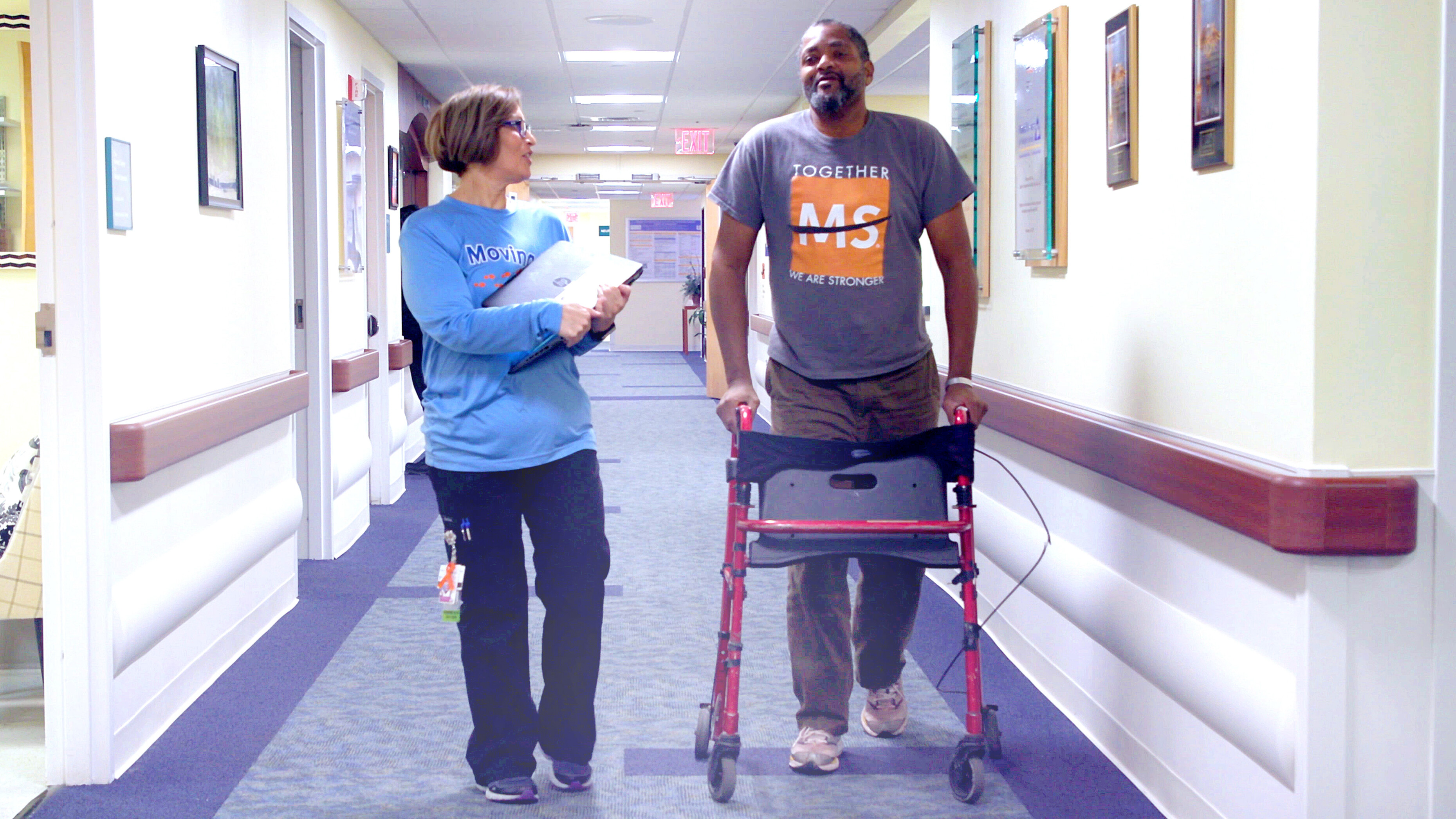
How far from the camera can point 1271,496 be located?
81.1 inches

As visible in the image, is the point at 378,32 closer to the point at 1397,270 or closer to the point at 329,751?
the point at 329,751

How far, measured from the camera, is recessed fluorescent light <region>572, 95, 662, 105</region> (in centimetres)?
1005

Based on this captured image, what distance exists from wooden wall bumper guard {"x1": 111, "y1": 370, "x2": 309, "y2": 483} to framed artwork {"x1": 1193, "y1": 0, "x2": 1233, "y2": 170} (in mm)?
2308

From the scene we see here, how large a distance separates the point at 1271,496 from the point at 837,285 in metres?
0.99

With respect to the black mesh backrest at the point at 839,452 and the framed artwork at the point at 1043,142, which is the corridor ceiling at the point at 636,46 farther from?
the black mesh backrest at the point at 839,452

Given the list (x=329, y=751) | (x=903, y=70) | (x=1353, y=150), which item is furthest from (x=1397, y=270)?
(x=903, y=70)

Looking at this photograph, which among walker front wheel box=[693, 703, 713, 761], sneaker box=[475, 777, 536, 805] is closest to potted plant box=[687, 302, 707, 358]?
walker front wheel box=[693, 703, 713, 761]

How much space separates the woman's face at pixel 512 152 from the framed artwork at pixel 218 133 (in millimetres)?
1372

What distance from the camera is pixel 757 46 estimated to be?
7.64m

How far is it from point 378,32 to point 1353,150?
5.72 metres

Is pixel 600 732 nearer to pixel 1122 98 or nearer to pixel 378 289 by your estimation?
pixel 1122 98

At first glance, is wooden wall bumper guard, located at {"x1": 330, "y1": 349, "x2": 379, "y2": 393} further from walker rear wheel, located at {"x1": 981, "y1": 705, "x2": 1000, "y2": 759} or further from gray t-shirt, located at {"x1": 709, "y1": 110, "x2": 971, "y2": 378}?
walker rear wheel, located at {"x1": 981, "y1": 705, "x2": 1000, "y2": 759}

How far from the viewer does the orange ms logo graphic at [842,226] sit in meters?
2.69

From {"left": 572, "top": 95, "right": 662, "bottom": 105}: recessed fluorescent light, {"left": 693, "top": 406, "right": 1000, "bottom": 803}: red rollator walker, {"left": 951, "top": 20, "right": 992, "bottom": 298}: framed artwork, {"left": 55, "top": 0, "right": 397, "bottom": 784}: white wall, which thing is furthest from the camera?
{"left": 572, "top": 95, "right": 662, "bottom": 105}: recessed fluorescent light
